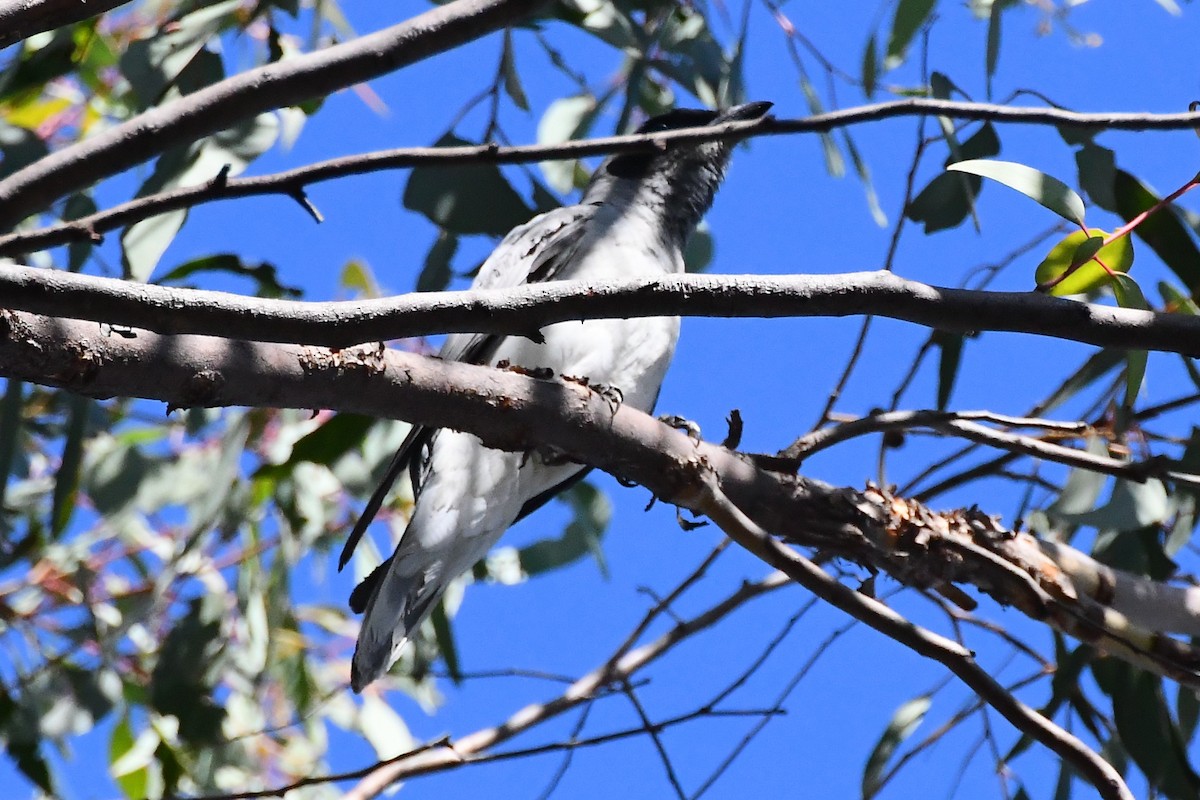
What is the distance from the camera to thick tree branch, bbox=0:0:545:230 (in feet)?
5.29

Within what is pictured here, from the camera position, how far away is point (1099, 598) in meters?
1.79

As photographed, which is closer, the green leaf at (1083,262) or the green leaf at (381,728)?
Result: the green leaf at (1083,262)

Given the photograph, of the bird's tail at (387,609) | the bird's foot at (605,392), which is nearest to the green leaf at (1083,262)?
the bird's foot at (605,392)

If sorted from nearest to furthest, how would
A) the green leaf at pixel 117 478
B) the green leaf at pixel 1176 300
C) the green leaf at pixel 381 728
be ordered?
1. the green leaf at pixel 1176 300
2. the green leaf at pixel 117 478
3. the green leaf at pixel 381 728

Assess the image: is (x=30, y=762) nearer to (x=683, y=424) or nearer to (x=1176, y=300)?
(x=683, y=424)

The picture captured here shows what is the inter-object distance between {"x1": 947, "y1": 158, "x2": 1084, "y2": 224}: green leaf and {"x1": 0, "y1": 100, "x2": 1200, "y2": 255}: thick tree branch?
130mm

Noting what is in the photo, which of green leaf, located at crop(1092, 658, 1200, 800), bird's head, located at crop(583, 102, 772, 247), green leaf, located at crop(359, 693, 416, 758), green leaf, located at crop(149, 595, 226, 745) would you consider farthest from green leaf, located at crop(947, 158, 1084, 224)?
green leaf, located at crop(359, 693, 416, 758)

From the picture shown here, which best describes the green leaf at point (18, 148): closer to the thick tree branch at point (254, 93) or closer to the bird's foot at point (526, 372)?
the thick tree branch at point (254, 93)

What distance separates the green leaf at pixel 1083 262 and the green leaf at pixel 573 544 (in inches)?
52.2

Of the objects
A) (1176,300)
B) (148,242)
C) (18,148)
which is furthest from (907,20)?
(18,148)

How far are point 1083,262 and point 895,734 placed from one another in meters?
1.22

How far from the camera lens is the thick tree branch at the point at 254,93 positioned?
63.5 inches

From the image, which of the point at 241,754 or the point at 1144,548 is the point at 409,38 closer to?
the point at 1144,548

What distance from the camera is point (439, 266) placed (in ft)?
7.59
